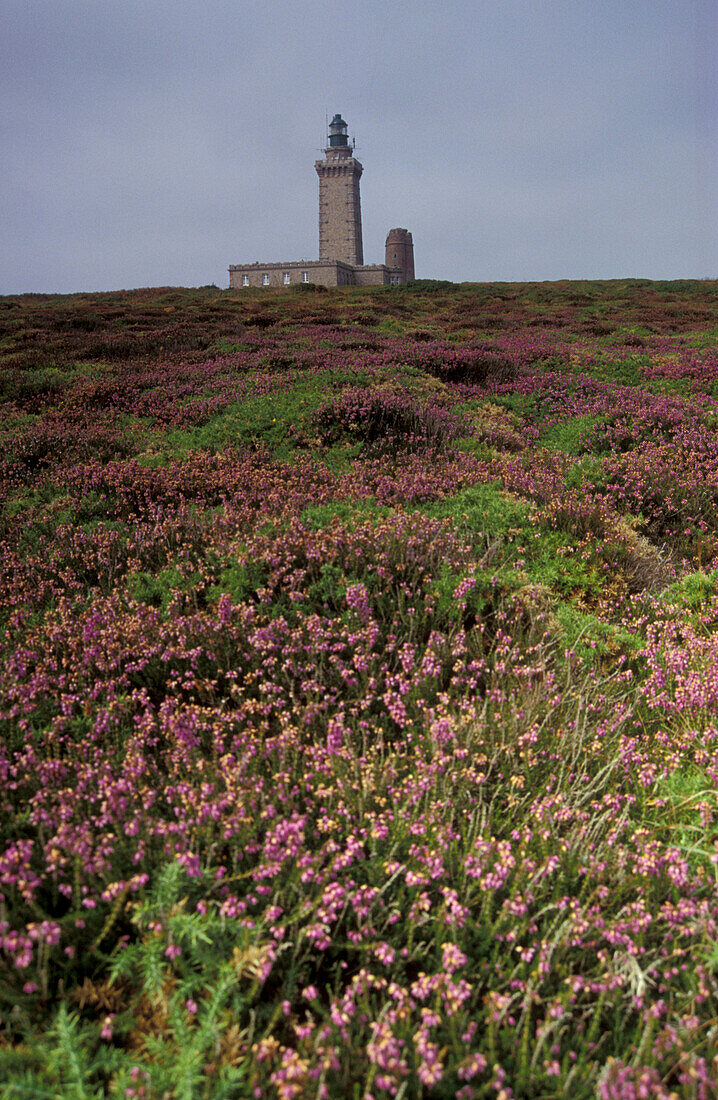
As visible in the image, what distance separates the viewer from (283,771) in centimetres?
283

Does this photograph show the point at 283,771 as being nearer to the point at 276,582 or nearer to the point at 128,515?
the point at 276,582

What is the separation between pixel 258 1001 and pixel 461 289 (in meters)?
55.3

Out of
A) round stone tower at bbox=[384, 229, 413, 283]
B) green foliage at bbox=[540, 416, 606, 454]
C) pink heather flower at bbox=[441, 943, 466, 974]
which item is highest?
round stone tower at bbox=[384, 229, 413, 283]

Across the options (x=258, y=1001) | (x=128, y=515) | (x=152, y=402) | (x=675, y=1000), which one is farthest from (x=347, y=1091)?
(x=152, y=402)

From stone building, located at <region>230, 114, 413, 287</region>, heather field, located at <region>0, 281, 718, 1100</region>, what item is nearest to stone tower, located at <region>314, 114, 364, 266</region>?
stone building, located at <region>230, 114, 413, 287</region>

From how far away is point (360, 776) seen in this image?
2943 millimetres

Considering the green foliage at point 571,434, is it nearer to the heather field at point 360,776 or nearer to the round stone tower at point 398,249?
the heather field at point 360,776

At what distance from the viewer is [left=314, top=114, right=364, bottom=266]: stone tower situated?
347ft

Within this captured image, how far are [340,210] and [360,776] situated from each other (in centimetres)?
12147

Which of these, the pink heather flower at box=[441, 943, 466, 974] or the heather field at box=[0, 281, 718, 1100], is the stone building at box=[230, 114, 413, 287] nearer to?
the heather field at box=[0, 281, 718, 1100]

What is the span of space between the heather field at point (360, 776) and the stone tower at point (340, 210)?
365ft

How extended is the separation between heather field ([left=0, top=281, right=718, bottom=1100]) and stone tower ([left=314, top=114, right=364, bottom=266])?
111145mm

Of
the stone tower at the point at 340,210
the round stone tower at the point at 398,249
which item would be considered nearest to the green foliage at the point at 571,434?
the stone tower at the point at 340,210

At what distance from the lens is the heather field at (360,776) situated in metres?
1.90
